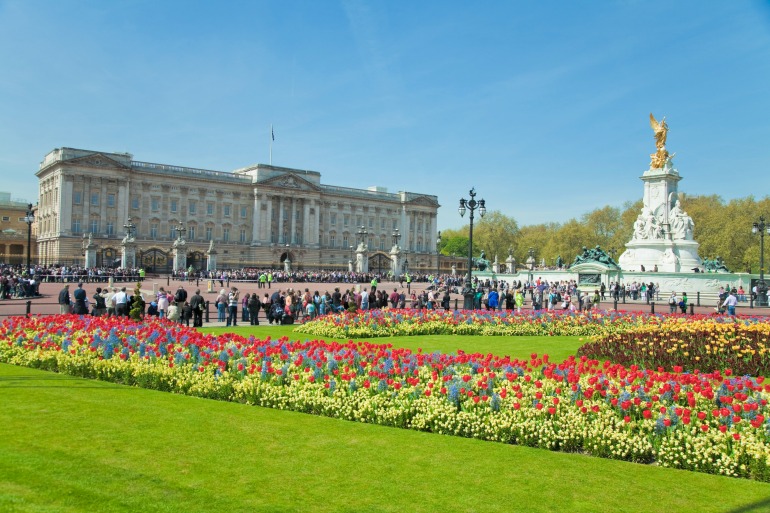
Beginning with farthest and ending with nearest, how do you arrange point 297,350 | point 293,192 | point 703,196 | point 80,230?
point 293,192, point 703,196, point 80,230, point 297,350

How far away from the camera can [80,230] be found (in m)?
79.8

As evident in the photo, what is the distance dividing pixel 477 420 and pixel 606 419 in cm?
156

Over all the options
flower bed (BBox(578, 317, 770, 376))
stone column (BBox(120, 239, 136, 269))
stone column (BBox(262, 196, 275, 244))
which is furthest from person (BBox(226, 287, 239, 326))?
stone column (BBox(262, 196, 275, 244))

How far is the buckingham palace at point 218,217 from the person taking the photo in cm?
7938

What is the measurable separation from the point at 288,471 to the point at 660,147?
4710cm

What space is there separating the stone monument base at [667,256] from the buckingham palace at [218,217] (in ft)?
117

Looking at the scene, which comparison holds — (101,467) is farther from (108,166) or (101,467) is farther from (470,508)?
(108,166)

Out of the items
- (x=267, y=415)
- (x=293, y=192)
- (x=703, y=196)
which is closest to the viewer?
(x=267, y=415)

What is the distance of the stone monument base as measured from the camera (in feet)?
145

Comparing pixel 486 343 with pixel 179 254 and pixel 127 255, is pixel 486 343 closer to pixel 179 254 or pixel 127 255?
pixel 179 254

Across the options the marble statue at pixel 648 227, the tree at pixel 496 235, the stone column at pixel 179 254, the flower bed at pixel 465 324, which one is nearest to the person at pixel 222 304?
the flower bed at pixel 465 324

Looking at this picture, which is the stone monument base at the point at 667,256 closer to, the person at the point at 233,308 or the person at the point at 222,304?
the person at the point at 222,304

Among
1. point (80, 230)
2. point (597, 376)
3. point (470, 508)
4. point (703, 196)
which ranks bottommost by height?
point (470, 508)

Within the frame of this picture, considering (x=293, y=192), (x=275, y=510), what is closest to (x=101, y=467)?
(x=275, y=510)
